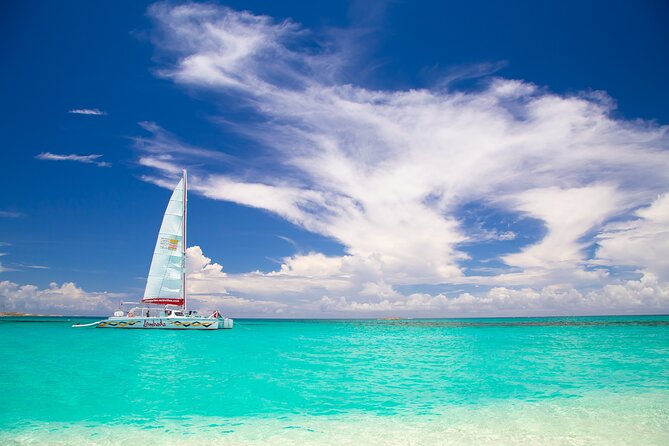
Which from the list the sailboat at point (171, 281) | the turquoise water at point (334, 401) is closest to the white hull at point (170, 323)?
the sailboat at point (171, 281)

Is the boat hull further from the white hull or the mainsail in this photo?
the mainsail

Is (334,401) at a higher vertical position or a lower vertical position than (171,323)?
lower

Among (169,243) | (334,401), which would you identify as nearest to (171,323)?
(169,243)

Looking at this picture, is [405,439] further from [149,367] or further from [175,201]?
[175,201]

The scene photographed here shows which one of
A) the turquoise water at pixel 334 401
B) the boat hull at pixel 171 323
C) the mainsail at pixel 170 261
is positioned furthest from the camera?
the mainsail at pixel 170 261

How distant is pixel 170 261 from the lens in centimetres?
5531

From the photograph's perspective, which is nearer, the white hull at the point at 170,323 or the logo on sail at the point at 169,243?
the white hull at the point at 170,323

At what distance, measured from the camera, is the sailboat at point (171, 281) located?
178 ft

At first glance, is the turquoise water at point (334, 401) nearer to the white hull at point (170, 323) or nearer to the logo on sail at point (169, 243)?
the white hull at point (170, 323)

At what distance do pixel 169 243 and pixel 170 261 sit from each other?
2.40m

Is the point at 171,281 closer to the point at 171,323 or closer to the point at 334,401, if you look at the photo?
the point at 171,323

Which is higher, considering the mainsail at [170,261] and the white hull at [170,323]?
the mainsail at [170,261]

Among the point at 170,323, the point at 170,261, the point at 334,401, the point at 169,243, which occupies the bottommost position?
the point at 334,401

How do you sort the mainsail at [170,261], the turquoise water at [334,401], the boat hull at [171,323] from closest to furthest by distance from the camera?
the turquoise water at [334,401], the boat hull at [171,323], the mainsail at [170,261]
